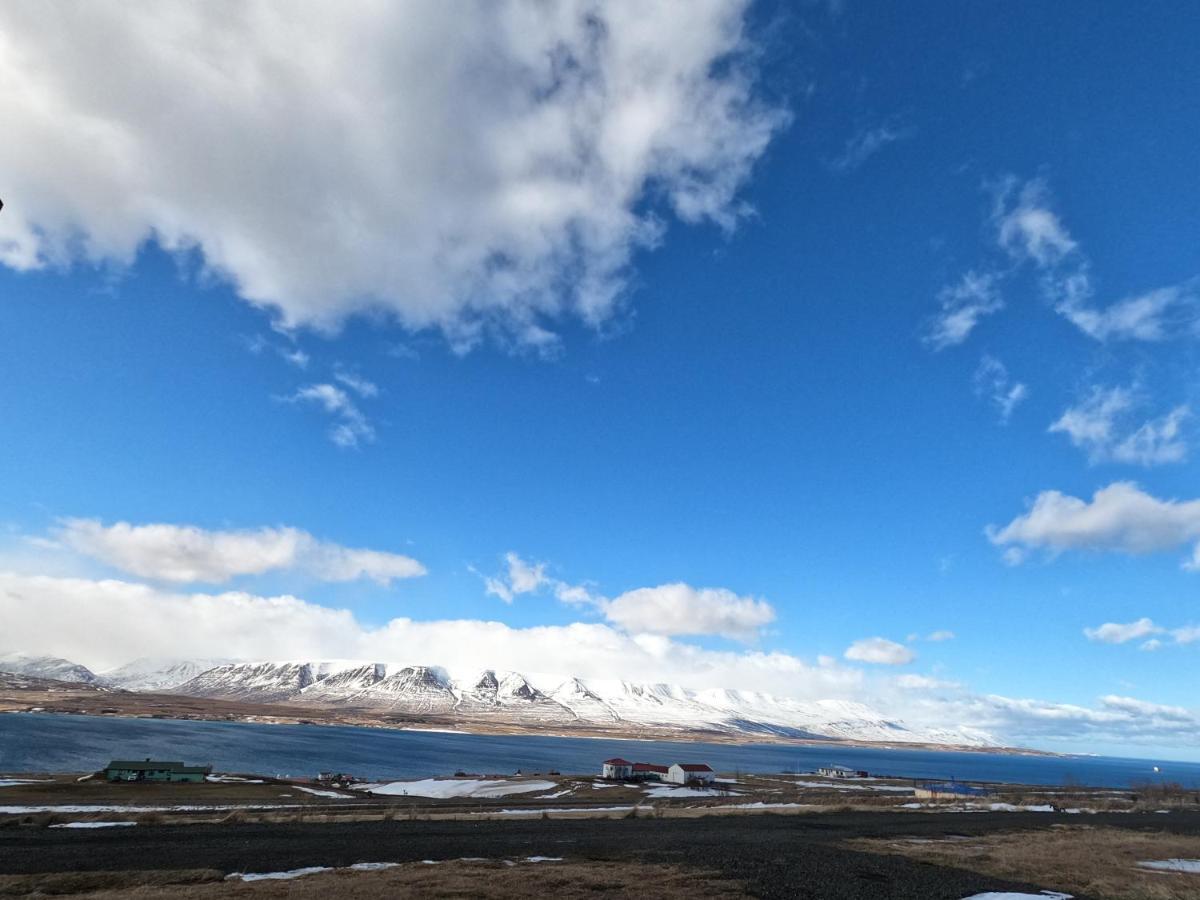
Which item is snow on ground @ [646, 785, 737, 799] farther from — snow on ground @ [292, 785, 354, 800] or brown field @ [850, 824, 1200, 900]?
brown field @ [850, 824, 1200, 900]

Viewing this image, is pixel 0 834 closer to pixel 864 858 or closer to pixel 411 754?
pixel 864 858

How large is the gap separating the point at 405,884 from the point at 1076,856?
1254 inches

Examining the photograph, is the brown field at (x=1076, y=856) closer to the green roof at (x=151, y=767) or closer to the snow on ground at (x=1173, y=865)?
the snow on ground at (x=1173, y=865)

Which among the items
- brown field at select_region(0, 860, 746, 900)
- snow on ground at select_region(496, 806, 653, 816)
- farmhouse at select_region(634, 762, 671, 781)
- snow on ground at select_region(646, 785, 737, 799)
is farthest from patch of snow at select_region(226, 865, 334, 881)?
farmhouse at select_region(634, 762, 671, 781)

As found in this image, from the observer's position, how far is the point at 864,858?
30969 millimetres

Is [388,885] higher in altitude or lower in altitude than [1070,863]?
lower

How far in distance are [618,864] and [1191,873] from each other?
2544 centimetres

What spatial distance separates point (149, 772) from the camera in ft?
241

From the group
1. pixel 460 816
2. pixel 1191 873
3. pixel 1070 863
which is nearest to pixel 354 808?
pixel 460 816

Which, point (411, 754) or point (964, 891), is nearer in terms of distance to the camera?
point (964, 891)

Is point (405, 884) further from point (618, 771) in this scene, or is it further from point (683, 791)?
point (618, 771)

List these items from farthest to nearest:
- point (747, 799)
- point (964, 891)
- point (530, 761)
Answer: point (530, 761) < point (747, 799) < point (964, 891)

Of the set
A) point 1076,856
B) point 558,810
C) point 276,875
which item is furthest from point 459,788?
point 1076,856

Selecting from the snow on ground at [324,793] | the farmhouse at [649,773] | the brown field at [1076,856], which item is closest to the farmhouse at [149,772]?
the snow on ground at [324,793]
